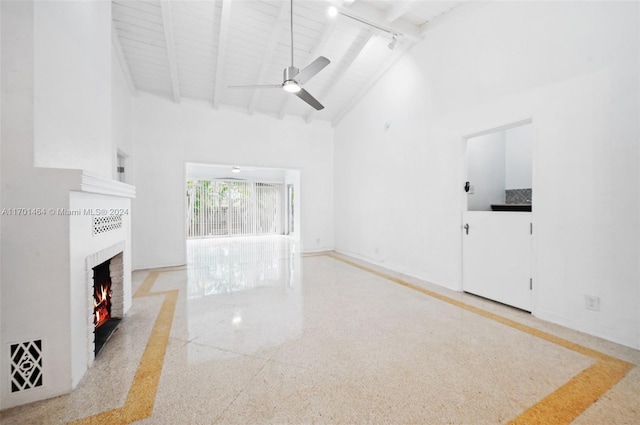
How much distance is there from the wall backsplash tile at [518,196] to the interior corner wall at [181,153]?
4.24m

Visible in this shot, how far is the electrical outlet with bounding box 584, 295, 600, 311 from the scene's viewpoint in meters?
2.43

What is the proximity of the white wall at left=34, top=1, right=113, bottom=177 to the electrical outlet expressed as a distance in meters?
4.51

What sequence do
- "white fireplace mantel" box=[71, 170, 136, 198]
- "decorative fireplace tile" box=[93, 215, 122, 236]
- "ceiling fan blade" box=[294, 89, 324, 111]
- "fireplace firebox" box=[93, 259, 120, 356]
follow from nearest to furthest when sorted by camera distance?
"white fireplace mantel" box=[71, 170, 136, 198] < "decorative fireplace tile" box=[93, 215, 122, 236] < "fireplace firebox" box=[93, 259, 120, 356] < "ceiling fan blade" box=[294, 89, 324, 111]

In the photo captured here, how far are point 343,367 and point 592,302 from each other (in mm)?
2447

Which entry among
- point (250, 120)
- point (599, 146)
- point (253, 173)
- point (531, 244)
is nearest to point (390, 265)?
point (531, 244)

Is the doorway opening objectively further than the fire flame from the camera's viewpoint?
Yes

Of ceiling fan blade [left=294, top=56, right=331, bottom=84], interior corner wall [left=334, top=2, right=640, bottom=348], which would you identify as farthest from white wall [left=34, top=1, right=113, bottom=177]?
interior corner wall [left=334, top=2, right=640, bottom=348]

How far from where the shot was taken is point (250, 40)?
434cm

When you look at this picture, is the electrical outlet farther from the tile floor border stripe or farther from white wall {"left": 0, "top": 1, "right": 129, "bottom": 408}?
white wall {"left": 0, "top": 1, "right": 129, "bottom": 408}

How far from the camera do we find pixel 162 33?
158 inches

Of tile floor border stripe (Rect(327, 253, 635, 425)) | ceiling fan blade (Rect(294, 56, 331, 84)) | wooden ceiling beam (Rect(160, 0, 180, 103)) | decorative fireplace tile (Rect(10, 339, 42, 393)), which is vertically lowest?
tile floor border stripe (Rect(327, 253, 635, 425))

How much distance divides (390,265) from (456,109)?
2.87 metres

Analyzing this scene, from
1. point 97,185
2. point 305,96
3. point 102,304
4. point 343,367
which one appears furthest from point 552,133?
point 102,304

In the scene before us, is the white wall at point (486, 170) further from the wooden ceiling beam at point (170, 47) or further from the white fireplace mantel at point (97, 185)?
the wooden ceiling beam at point (170, 47)
